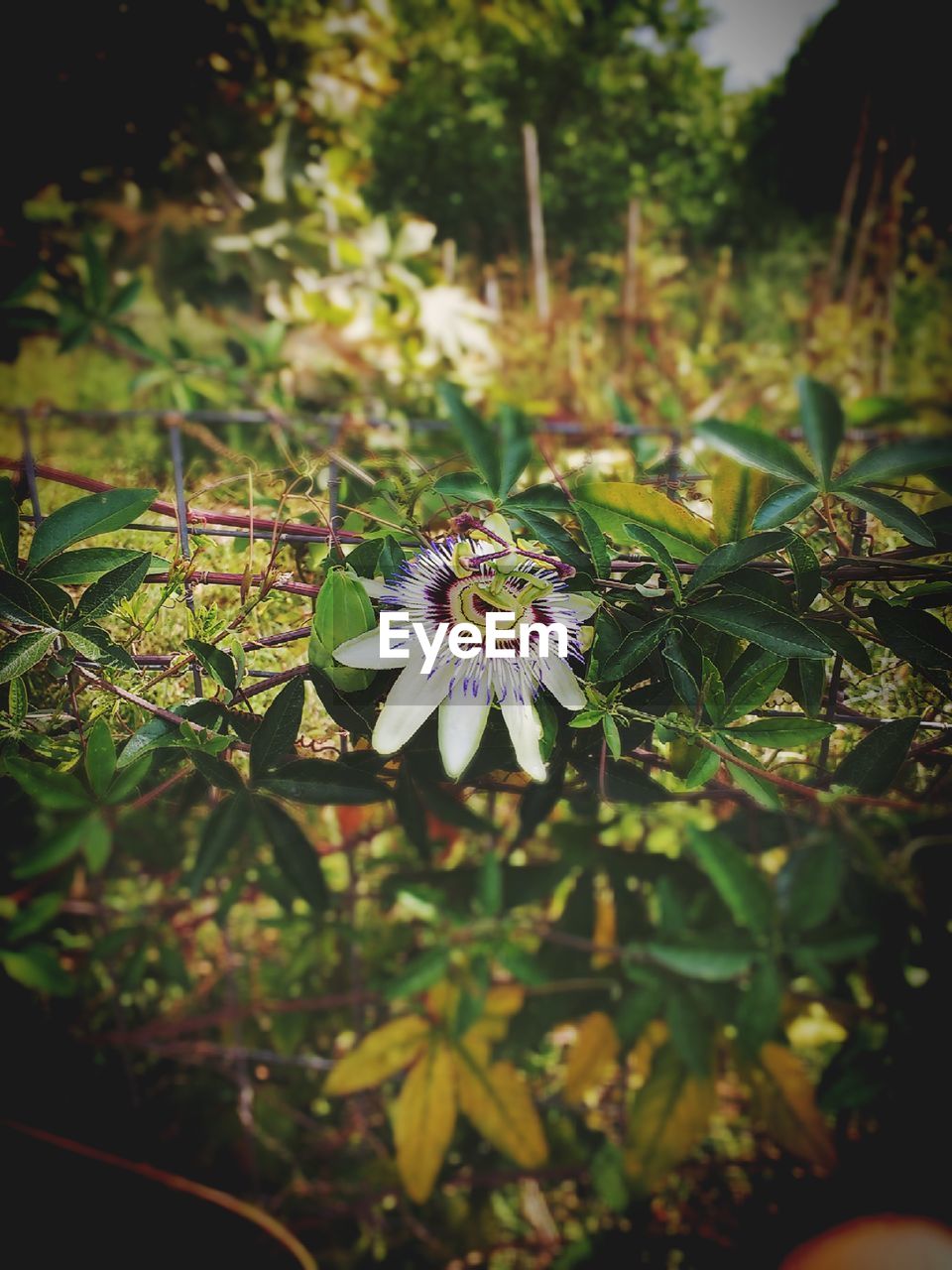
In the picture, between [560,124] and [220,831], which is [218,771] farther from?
[560,124]

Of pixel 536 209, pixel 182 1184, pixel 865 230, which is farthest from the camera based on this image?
pixel 536 209

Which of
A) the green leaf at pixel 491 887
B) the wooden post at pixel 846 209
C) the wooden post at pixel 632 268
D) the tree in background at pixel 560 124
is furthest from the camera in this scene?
the wooden post at pixel 632 268

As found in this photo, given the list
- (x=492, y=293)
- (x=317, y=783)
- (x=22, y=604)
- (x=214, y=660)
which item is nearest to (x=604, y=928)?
(x=317, y=783)

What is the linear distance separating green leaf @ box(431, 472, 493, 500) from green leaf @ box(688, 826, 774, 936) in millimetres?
275

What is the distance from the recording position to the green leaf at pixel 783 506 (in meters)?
0.42

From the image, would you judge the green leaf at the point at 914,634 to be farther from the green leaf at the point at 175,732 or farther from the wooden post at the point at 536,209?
the wooden post at the point at 536,209

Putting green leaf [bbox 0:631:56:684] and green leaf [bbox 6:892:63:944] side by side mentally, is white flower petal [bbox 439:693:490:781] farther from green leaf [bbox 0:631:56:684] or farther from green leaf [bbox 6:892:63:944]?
green leaf [bbox 6:892:63:944]

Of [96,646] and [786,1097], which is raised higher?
[96,646]

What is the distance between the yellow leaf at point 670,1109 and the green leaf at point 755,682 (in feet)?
0.97

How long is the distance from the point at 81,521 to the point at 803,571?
1.38 ft

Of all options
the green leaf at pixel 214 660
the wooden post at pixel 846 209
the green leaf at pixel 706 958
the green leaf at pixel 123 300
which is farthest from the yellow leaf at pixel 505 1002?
the wooden post at pixel 846 209

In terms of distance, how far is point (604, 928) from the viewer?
64 centimetres

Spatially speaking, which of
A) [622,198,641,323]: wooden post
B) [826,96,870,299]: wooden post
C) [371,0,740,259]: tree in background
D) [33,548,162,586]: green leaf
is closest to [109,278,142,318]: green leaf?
[371,0,740,259]: tree in background

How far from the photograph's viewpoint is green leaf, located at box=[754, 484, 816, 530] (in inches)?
16.6
